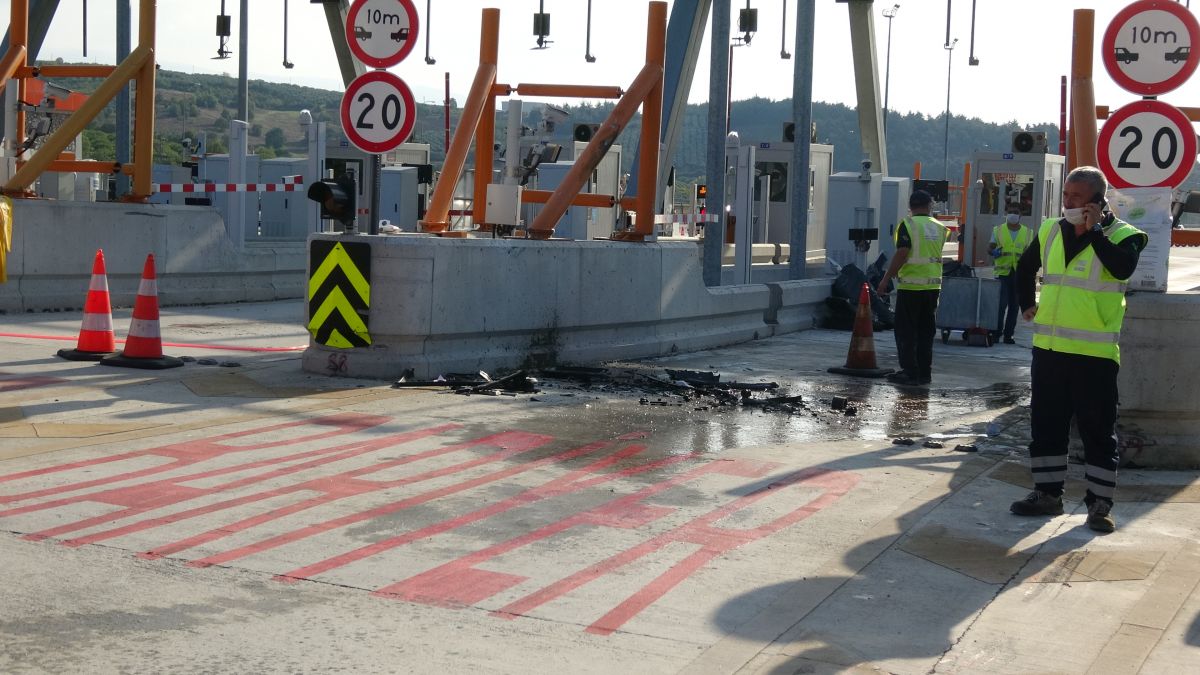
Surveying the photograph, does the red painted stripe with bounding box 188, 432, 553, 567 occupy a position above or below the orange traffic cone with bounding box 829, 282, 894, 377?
below

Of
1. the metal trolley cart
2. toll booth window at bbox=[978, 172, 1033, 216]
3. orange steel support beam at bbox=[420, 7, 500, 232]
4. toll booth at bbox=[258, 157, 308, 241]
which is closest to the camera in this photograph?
orange steel support beam at bbox=[420, 7, 500, 232]

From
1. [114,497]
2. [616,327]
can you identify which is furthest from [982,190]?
[114,497]

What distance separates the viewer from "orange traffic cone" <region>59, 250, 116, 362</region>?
1250cm

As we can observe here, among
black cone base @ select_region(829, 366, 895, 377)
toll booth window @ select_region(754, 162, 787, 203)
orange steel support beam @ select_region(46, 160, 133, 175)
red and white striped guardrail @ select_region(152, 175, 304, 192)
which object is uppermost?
toll booth window @ select_region(754, 162, 787, 203)

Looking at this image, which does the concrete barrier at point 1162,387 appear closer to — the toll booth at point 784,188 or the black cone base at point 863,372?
the black cone base at point 863,372

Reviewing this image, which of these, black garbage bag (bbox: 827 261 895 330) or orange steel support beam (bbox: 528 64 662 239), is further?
black garbage bag (bbox: 827 261 895 330)

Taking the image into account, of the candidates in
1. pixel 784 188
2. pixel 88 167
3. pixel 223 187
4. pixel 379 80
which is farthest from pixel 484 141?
pixel 784 188

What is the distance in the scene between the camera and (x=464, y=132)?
14547 mm

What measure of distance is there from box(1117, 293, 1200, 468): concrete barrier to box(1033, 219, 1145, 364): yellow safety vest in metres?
1.63

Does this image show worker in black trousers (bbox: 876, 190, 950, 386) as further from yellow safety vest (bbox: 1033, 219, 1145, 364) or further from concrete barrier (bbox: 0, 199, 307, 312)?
concrete barrier (bbox: 0, 199, 307, 312)

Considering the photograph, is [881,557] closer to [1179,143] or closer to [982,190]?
[1179,143]

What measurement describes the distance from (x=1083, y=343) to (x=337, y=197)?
620cm

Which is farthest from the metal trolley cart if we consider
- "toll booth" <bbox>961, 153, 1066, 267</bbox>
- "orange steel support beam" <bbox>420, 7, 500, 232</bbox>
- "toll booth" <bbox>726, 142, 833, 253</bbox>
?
"toll booth" <bbox>726, 142, 833, 253</bbox>

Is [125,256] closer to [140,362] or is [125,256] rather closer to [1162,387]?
[140,362]
